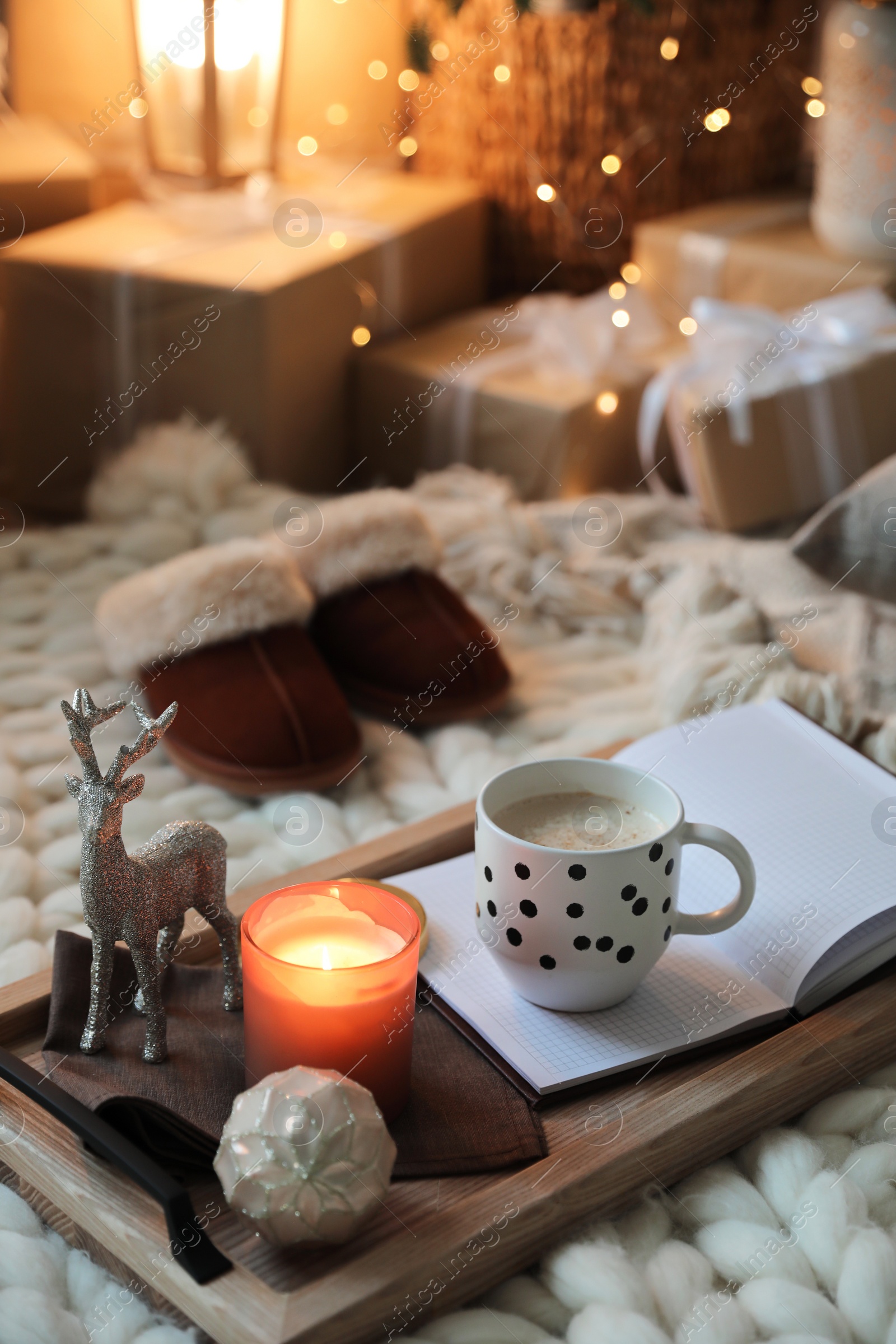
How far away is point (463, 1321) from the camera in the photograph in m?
0.43

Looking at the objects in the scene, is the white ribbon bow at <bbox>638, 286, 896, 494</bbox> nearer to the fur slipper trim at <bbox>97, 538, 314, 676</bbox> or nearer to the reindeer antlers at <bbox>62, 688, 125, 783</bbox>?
the fur slipper trim at <bbox>97, 538, 314, 676</bbox>

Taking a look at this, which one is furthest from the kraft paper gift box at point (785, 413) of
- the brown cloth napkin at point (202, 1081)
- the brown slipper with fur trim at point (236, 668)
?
the brown cloth napkin at point (202, 1081)

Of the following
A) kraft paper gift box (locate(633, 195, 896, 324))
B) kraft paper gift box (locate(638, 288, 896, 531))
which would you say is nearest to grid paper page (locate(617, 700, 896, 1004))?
kraft paper gift box (locate(638, 288, 896, 531))

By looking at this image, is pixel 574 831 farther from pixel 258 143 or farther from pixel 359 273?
pixel 258 143

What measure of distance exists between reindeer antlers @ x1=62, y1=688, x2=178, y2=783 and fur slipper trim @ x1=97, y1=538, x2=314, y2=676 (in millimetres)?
413

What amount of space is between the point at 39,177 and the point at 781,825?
1199mm

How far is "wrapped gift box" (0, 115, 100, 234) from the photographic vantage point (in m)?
1.35

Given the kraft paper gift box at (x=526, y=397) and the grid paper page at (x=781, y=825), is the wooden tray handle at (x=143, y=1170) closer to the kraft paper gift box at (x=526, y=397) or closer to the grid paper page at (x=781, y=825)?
the grid paper page at (x=781, y=825)

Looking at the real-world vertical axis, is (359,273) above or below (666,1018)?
above

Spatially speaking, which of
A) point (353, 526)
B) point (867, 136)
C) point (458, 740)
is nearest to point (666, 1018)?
point (458, 740)

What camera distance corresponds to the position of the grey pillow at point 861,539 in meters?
0.97

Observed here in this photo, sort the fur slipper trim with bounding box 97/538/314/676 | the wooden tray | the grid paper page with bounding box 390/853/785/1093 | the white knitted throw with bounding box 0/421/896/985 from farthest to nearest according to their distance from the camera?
the fur slipper trim with bounding box 97/538/314/676 → the white knitted throw with bounding box 0/421/896/985 → the grid paper page with bounding box 390/853/785/1093 → the wooden tray

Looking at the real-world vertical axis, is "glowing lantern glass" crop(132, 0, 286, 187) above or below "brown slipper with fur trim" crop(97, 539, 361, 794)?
above

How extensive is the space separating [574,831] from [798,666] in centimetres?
45
